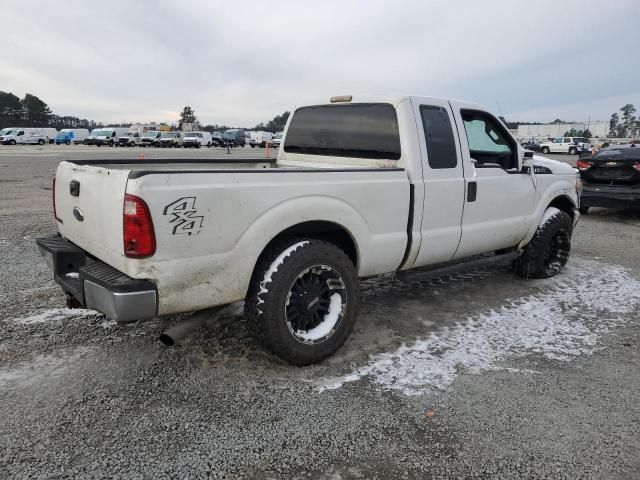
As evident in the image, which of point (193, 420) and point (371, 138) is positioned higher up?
point (371, 138)

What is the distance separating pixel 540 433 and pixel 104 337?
3.08 metres

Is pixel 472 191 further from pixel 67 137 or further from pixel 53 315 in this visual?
pixel 67 137

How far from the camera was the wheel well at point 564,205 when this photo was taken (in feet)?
18.9

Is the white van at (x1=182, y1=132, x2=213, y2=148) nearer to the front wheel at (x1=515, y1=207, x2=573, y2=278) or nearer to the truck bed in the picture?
the front wheel at (x1=515, y1=207, x2=573, y2=278)

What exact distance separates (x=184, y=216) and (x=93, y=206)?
0.72m

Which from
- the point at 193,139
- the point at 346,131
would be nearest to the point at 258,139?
the point at 193,139

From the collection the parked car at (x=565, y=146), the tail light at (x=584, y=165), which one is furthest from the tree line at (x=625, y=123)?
the tail light at (x=584, y=165)

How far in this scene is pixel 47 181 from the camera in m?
14.5

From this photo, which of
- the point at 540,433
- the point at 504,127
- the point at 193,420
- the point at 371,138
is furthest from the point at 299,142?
the point at 540,433

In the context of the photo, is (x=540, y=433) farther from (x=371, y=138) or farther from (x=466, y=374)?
(x=371, y=138)

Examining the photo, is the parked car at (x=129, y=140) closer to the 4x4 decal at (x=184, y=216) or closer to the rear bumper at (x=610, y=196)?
the rear bumper at (x=610, y=196)

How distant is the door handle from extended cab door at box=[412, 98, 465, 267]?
0.09 m

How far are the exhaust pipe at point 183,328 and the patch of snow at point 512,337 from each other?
34.6 inches

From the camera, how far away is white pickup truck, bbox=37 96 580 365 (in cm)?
275
